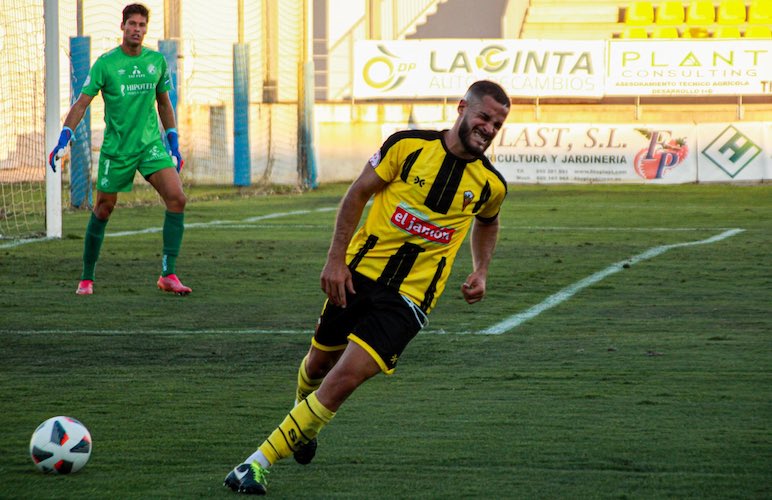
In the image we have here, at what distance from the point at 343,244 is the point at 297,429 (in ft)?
2.13

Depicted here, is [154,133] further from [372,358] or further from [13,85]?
[13,85]

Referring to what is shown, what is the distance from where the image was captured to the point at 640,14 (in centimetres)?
3105

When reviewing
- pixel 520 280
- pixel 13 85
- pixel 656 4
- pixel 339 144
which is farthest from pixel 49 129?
pixel 656 4

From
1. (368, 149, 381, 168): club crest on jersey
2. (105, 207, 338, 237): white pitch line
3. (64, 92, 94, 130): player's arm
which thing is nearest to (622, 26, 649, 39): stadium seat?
(105, 207, 338, 237): white pitch line

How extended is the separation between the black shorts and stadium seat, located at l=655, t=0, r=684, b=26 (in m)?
27.2

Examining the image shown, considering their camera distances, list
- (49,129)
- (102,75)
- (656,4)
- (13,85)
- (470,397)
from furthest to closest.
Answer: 1. (656,4)
2. (13,85)
3. (49,129)
4. (102,75)
5. (470,397)

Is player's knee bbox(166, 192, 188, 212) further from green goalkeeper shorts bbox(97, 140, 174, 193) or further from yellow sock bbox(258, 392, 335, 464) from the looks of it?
yellow sock bbox(258, 392, 335, 464)

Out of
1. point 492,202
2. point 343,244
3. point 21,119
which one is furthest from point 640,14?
point 343,244

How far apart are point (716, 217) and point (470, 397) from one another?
12.2m

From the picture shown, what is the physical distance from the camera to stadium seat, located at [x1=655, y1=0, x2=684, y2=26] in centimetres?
3052

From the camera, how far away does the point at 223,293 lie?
9906 millimetres

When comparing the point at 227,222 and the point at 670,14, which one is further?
the point at 670,14

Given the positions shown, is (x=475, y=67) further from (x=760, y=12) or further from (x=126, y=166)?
(x=126, y=166)

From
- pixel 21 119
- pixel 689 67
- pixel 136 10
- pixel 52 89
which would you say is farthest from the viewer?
pixel 689 67
